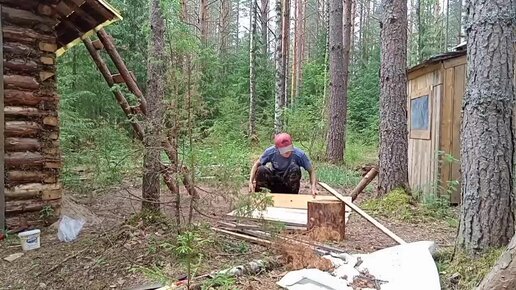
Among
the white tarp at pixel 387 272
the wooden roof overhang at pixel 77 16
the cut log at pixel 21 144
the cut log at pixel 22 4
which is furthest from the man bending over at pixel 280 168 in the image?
the cut log at pixel 22 4

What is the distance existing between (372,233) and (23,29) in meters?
5.04

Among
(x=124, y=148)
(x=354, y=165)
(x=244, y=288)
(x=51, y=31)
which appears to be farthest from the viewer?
(x=354, y=165)

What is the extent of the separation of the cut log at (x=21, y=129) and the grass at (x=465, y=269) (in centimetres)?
508

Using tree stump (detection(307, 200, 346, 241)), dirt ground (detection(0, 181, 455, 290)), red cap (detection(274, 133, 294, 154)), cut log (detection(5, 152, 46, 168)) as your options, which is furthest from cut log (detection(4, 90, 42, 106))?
tree stump (detection(307, 200, 346, 241))

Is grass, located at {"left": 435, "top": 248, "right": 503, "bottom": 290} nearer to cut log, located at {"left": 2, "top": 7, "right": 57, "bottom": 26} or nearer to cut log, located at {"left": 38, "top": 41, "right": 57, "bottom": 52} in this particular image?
cut log, located at {"left": 38, "top": 41, "right": 57, "bottom": 52}

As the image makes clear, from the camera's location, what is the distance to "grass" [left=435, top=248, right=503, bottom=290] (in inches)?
123

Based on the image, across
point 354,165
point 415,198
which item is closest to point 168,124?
point 415,198

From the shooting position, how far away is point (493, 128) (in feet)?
10.9

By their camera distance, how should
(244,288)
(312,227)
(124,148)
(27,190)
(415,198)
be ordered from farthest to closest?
(415,198) → (27,190) → (312,227) → (124,148) → (244,288)

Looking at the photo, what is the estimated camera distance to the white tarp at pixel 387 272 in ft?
10.2

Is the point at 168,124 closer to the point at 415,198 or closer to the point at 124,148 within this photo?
the point at 124,148

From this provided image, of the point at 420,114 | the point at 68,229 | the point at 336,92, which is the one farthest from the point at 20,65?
the point at 336,92

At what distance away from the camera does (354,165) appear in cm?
1248

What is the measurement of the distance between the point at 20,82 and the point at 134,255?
3.13 meters
